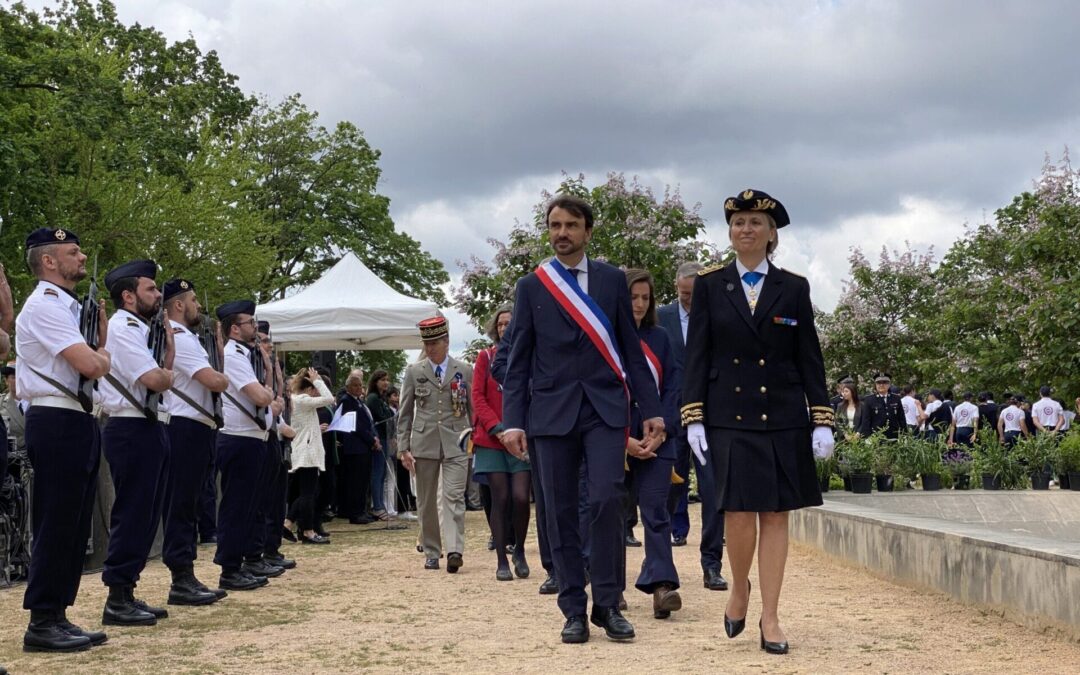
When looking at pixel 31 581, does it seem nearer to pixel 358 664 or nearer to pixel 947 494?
pixel 358 664

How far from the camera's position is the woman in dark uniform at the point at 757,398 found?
256 inches

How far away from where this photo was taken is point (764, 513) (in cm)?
664

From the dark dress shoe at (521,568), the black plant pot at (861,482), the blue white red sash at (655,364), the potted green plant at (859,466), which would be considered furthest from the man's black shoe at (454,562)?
the black plant pot at (861,482)

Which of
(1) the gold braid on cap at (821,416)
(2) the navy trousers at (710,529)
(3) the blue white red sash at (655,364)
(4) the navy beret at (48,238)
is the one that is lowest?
(2) the navy trousers at (710,529)

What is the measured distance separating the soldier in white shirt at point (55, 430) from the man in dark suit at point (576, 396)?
2131 millimetres

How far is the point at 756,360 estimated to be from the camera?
657 cm

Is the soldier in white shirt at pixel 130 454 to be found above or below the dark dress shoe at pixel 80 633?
above

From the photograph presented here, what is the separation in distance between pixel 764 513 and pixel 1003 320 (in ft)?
79.6

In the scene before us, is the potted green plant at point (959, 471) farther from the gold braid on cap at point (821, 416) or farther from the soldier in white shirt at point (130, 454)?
the soldier in white shirt at point (130, 454)

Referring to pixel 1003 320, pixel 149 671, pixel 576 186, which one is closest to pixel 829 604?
pixel 149 671

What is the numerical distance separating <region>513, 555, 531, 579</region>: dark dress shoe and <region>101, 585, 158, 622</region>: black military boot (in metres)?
3.29

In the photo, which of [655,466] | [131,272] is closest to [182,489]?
[131,272]

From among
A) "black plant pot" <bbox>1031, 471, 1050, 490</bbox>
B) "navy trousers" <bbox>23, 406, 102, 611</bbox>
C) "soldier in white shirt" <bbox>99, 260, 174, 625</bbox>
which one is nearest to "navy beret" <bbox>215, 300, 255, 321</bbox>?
"soldier in white shirt" <bbox>99, 260, 174, 625</bbox>

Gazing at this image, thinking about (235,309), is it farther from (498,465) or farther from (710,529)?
(710,529)
